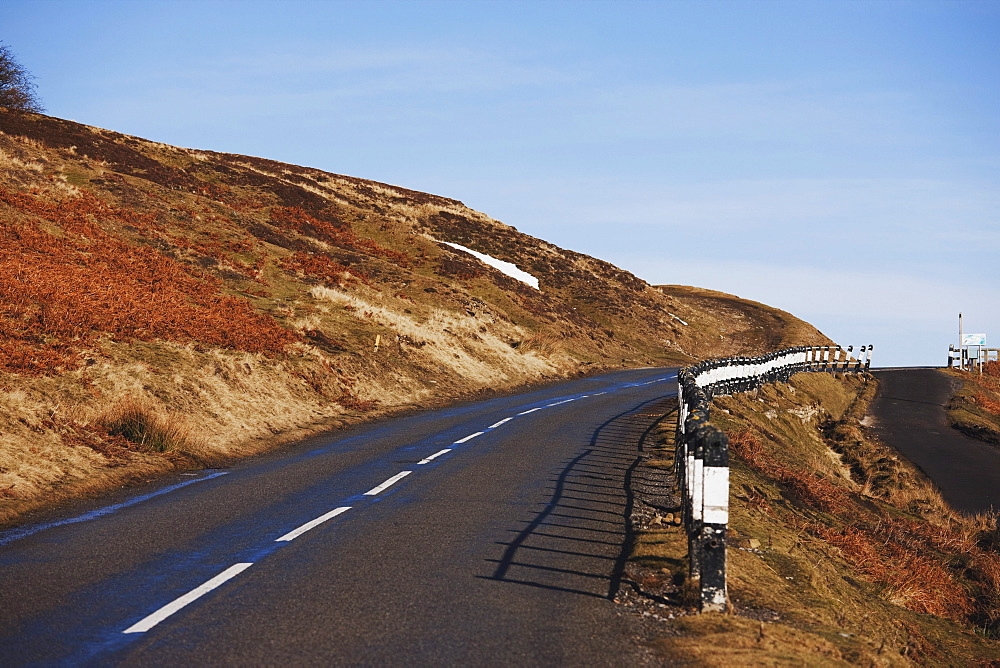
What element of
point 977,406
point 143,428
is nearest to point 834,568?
point 143,428

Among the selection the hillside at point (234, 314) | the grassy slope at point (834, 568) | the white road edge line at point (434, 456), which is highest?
the hillside at point (234, 314)

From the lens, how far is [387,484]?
11984mm

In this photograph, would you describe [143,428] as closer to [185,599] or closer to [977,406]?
[185,599]

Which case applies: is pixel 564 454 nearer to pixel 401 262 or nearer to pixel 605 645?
pixel 605 645

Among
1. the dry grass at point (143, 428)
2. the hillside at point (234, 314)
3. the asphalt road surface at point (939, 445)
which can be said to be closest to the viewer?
the dry grass at point (143, 428)

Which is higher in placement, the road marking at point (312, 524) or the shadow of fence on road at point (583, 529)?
the shadow of fence on road at point (583, 529)

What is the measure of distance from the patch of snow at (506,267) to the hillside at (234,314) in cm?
121

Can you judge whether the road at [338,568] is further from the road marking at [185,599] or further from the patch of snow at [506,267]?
the patch of snow at [506,267]

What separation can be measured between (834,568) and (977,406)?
25.2m

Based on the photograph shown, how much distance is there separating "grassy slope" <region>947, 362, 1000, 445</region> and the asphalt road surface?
388mm

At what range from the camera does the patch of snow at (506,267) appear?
6128 centimetres

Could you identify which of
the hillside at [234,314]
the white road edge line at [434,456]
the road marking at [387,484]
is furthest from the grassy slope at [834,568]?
the hillside at [234,314]

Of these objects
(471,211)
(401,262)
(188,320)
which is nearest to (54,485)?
(188,320)

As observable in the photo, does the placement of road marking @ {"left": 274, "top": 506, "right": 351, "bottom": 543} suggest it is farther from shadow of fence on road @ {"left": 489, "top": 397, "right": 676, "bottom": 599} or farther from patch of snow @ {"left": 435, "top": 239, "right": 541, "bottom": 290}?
patch of snow @ {"left": 435, "top": 239, "right": 541, "bottom": 290}
